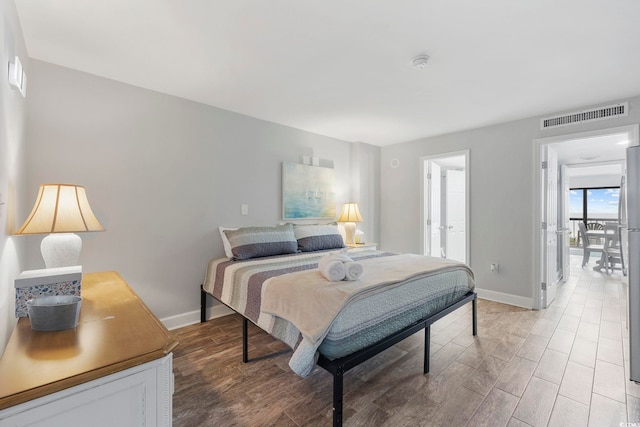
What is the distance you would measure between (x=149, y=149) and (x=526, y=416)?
3.56m

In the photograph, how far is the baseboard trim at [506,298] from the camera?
352 centimetres

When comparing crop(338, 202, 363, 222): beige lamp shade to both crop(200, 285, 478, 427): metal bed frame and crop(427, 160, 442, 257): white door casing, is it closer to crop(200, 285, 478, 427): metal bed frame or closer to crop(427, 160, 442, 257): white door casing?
crop(427, 160, 442, 257): white door casing

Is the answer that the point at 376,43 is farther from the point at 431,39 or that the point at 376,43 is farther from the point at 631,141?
the point at 631,141

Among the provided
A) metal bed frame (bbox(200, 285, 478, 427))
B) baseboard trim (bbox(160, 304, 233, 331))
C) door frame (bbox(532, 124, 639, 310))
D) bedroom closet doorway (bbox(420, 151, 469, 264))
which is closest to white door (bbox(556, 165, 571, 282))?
bedroom closet doorway (bbox(420, 151, 469, 264))

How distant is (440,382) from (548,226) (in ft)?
9.12

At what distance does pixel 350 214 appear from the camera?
168 inches

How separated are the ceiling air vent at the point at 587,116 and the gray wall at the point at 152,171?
3308 mm

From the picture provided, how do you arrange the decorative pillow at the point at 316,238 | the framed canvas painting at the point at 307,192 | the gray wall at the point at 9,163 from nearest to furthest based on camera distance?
the gray wall at the point at 9,163, the decorative pillow at the point at 316,238, the framed canvas painting at the point at 307,192

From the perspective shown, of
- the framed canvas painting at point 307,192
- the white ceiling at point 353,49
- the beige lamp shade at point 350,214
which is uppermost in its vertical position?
the white ceiling at point 353,49

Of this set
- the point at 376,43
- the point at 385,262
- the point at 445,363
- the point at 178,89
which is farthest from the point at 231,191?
the point at 445,363

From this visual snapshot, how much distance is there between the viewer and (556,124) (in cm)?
330

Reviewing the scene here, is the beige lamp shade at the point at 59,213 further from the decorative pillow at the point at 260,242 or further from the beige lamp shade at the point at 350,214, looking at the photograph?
the beige lamp shade at the point at 350,214

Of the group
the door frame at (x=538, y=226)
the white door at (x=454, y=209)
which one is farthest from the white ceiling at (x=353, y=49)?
the white door at (x=454, y=209)

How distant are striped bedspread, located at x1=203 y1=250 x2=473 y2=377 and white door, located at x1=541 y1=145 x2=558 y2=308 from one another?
1560 mm
